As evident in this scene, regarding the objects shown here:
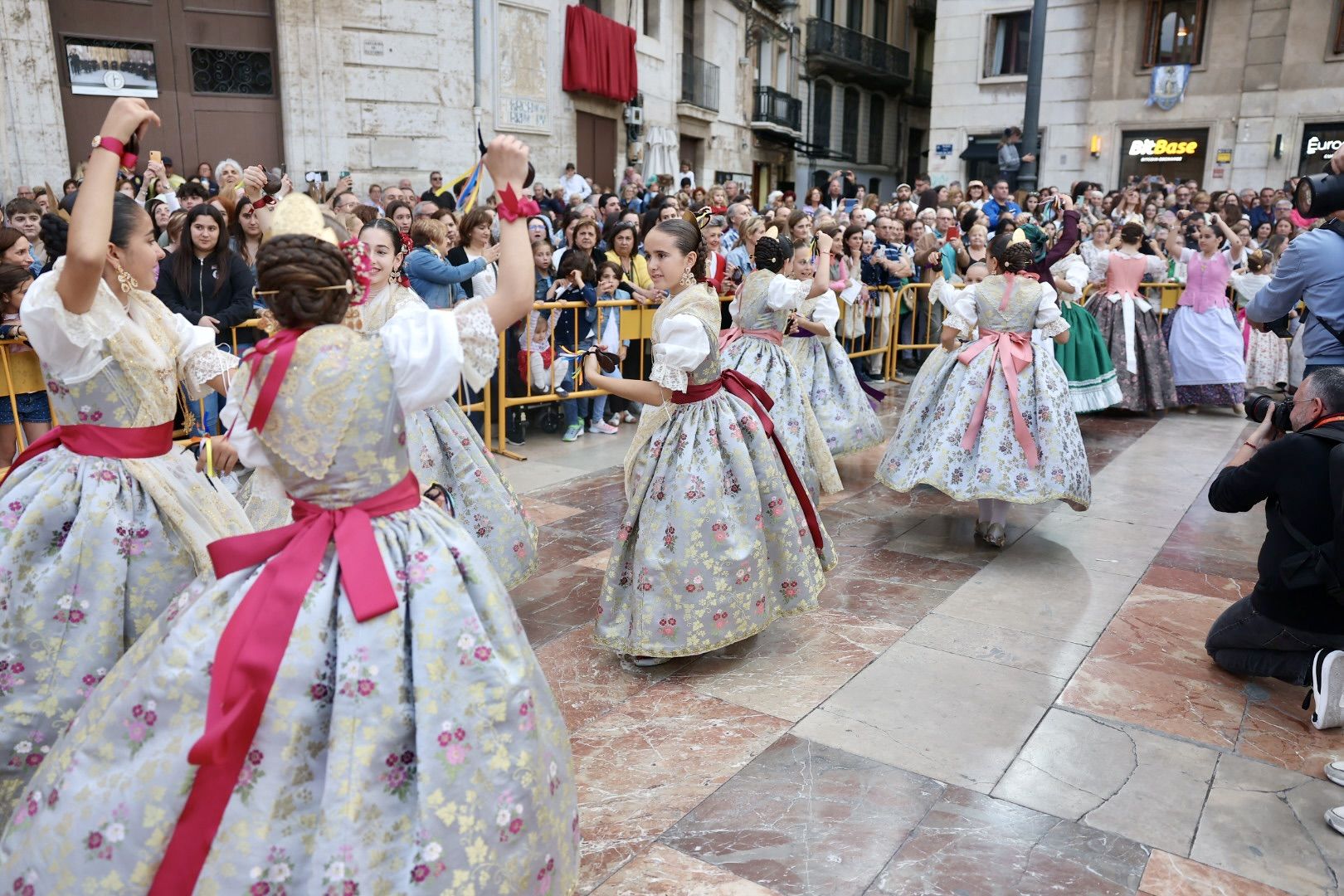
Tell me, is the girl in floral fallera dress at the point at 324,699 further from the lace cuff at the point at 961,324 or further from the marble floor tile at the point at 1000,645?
→ the lace cuff at the point at 961,324

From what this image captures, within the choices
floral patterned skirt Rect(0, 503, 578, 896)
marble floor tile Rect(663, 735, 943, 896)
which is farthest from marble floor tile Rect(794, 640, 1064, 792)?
floral patterned skirt Rect(0, 503, 578, 896)

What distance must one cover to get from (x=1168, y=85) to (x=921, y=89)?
15.6 m

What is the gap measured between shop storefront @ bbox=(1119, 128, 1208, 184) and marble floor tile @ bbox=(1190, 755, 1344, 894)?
2161 cm

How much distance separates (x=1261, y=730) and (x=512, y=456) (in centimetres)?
512

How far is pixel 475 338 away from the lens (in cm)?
220

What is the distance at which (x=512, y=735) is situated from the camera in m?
2.02

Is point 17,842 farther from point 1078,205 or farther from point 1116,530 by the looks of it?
point 1078,205

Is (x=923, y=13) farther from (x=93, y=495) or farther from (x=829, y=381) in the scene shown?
(x=93, y=495)

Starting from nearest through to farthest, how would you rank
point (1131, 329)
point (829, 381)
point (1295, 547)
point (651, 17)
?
1. point (1295, 547)
2. point (829, 381)
3. point (1131, 329)
4. point (651, 17)

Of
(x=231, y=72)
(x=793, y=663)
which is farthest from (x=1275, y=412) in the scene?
(x=231, y=72)

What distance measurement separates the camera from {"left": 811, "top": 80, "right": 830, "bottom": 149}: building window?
101 feet

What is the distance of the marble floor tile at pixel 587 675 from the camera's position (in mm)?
3721

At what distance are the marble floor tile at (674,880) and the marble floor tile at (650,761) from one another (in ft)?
0.15

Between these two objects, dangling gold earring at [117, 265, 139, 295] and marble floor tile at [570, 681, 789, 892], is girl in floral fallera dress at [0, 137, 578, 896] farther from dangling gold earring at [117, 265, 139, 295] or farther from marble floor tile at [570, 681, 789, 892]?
dangling gold earring at [117, 265, 139, 295]
